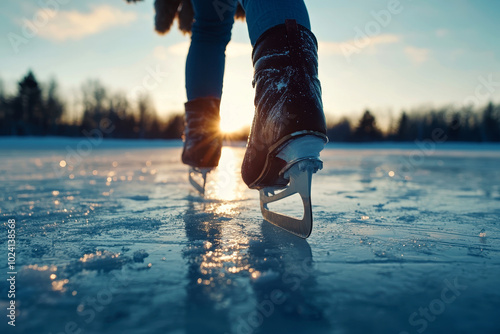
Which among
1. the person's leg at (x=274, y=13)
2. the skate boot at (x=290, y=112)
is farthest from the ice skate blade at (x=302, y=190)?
the person's leg at (x=274, y=13)

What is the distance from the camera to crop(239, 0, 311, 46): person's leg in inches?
33.6

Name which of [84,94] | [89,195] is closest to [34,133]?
[84,94]

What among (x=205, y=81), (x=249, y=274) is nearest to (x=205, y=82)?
(x=205, y=81)

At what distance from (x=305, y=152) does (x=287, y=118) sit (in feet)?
0.30

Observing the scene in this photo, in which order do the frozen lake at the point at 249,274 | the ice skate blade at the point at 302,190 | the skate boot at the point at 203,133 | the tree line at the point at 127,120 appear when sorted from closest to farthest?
the frozen lake at the point at 249,274
the ice skate blade at the point at 302,190
the skate boot at the point at 203,133
the tree line at the point at 127,120

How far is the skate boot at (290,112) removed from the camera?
2.53ft

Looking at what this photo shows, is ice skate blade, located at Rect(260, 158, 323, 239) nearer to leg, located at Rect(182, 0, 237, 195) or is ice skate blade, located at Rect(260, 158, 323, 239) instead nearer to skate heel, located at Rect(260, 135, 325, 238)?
skate heel, located at Rect(260, 135, 325, 238)

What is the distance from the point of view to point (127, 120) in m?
38.0

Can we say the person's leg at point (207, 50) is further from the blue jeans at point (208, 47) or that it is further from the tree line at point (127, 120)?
the tree line at point (127, 120)

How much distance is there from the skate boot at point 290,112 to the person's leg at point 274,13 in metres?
0.02

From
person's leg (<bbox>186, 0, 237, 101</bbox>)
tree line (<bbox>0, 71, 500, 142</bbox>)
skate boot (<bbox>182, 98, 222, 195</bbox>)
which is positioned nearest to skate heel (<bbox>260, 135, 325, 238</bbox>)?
skate boot (<bbox>182, 98, 222, 195</bbox>)

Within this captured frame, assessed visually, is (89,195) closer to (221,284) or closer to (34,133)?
(221,284)

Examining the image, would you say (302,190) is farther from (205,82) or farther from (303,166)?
(205,82)

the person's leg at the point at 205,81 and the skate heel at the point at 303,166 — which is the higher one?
the person's leg at the point at 205,81
